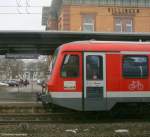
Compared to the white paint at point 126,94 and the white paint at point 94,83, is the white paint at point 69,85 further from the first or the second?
the white paint at point 126,94

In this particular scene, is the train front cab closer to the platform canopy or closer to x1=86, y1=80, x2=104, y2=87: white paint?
x1=86, y1=80, x2=104, y2=87: white paint

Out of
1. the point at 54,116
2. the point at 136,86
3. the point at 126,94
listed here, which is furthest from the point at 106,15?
the point at 126,94

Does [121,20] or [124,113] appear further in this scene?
[121,20]

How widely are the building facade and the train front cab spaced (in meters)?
40.0

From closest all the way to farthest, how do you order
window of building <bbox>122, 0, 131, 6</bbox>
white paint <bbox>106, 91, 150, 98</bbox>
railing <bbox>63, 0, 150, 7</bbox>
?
1. white paint <bbox>106, 91, 150, 98</bbox>
2. railing <bbox>63, 0, 150, 7</bbox>
3. window of building <bbox>122, 0, 131, 6</bbox>

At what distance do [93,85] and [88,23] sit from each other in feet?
136

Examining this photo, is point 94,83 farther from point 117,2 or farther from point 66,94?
point 117,2

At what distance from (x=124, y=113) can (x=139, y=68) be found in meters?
1.87

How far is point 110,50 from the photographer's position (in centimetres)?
1797

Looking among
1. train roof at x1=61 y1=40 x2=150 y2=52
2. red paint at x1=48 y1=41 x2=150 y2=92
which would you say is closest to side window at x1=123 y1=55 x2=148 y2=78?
red paint at x1=48 y1=41 x2=150 y2=92

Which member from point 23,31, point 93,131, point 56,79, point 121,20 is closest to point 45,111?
point 56,79

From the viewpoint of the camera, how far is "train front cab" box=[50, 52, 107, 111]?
57.7 feet

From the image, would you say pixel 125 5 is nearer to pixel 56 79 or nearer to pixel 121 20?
pixel 121 20

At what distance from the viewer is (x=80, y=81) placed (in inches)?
695
